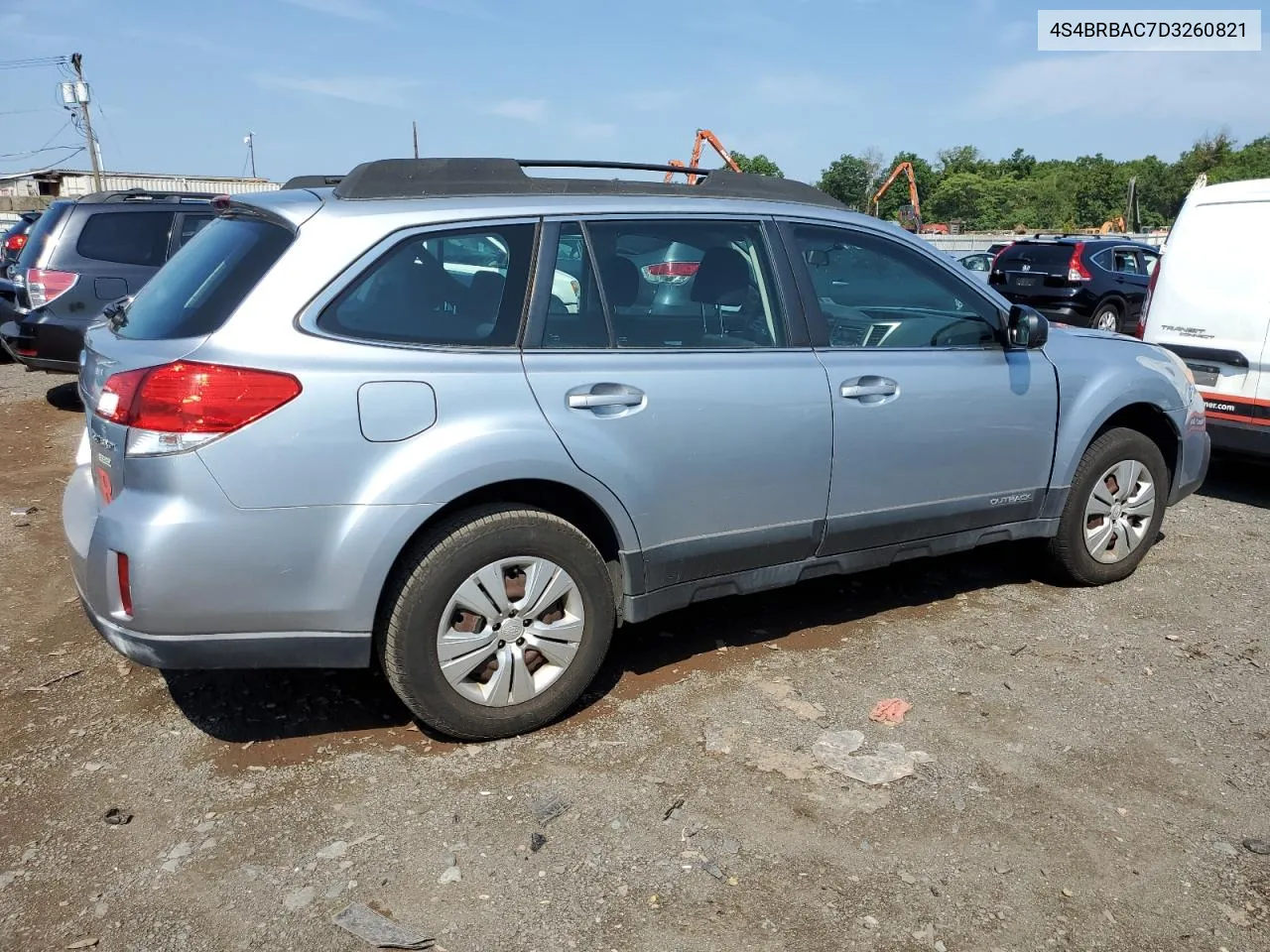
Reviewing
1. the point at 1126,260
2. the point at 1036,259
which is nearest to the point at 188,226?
the point at 1036,259

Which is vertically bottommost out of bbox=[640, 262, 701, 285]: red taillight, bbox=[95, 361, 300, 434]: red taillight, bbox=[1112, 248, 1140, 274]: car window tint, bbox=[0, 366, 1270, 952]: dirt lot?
bbox=[0, 366, 1270, 952]: dirt lot

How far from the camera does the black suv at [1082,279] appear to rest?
15.9 meters

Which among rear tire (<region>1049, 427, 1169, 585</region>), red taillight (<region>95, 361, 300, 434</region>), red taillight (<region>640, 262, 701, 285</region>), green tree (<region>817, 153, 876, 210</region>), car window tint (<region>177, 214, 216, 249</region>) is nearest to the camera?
red taillight (<region>95, 361, 300, 434</region>)

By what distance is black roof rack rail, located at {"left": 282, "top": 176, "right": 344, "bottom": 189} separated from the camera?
408cm

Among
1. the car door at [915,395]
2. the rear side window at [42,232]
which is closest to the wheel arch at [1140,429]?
the car door at [915,395]

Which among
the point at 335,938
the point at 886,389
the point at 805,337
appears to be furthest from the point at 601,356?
the point at 335,938

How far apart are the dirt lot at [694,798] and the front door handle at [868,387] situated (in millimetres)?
1086

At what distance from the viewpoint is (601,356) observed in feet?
12.2

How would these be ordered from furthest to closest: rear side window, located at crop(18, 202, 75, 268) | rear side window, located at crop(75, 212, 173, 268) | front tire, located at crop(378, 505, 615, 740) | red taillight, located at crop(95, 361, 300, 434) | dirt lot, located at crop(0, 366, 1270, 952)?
rear side window, located at crop(75, 212, 173, 268), rear side window, located at crop(18, 202, 75, 268), front tire, located at crop(378, 505, 615, 740), red taillight, located at crop(95, 361, 300, 434), dirt lot, located at crop(0, 366, 1270, 952)

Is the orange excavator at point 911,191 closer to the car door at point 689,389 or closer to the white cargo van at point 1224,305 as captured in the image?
the white cargo van at point 1224,305

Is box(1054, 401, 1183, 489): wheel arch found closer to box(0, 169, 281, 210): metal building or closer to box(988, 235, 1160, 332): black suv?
box(988, 235, 1160, 332): black suv

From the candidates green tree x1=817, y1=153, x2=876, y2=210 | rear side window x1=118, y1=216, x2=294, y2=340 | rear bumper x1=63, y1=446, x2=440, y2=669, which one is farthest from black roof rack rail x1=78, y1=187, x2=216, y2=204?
green tree x1=817, y1=153, x2=876, y2=210

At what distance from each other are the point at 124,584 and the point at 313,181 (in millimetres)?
1793

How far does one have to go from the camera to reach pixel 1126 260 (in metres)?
16.4
